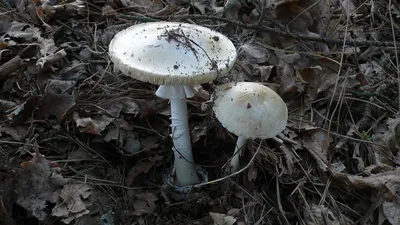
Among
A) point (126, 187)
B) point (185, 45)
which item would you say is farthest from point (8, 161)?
point (185, 45)

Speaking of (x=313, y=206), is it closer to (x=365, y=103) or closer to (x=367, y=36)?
(x=365, y=103)

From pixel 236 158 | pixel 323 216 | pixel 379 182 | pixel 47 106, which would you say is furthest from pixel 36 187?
pixel 379 182

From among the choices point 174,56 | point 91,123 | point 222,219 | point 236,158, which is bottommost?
point 222,219

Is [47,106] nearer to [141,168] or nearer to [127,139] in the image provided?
[127,139]

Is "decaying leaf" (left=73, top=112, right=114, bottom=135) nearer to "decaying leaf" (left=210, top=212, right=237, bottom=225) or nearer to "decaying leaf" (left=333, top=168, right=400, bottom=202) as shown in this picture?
"decaying leaf" (left=210, top=212, right=237, bottom=225)

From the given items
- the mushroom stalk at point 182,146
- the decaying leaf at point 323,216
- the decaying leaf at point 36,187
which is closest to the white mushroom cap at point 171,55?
the mushroom stalk at point 182,146

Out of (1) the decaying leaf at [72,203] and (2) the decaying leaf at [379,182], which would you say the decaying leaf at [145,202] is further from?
(2) the decaying leaf at [379,182]

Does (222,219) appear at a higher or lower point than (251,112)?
lower

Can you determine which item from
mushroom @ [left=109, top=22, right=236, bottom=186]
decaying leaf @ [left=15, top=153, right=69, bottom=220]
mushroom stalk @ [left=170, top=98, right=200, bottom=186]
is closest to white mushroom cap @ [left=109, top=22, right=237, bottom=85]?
mushroom @ [left=109, top=22, right=236, bottom=186]
